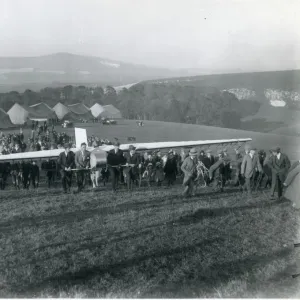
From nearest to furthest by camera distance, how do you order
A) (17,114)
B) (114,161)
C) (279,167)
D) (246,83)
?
1. (279,167)
2. (114,161)
3. (246,83)
4. (17,114)

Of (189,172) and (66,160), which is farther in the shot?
(66,160)

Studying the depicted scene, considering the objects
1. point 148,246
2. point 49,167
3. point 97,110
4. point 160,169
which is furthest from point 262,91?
point 148,246

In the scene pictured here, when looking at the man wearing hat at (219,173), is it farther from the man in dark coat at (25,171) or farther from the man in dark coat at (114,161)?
the man in dark coat at (25,171)

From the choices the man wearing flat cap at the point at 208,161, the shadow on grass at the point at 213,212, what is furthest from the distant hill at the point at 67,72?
the shadow on grass at the point at 213,212

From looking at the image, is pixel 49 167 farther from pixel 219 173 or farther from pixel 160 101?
pixel 160 101

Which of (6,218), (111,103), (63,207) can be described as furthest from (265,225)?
(111,103)

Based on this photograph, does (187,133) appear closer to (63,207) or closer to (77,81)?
(77,81)

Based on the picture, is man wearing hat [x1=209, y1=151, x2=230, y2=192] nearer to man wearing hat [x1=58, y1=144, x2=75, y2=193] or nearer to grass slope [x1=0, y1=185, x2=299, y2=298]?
grass slope [x1=0, y1=185, x2=299, y2=298]

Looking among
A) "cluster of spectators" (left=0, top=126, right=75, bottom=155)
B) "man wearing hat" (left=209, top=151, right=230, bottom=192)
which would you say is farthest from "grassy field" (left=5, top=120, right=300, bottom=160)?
"man wearing hat" (left=209, top=151, right=230, bottom=192)
